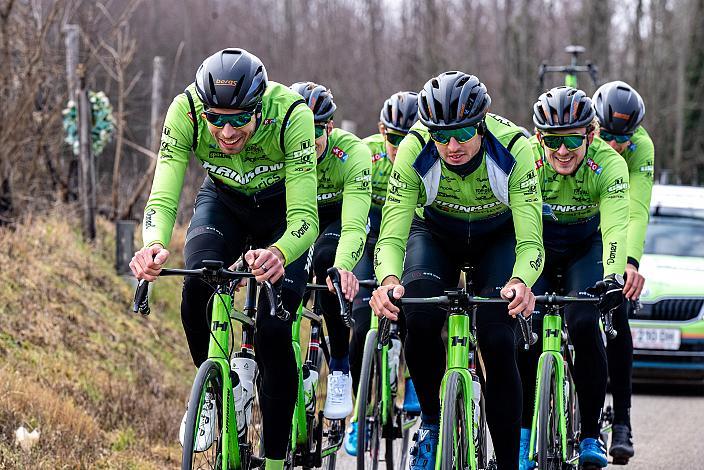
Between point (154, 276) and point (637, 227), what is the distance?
156 inches

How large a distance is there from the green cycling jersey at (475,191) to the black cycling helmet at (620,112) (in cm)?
221

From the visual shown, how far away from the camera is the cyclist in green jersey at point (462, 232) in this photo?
17.8 ft

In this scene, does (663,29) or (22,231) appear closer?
(22,231)

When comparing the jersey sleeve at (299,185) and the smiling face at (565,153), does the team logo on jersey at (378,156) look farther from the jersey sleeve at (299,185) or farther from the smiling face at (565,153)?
the jersey sleeve at (299,185)

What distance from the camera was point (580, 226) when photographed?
7074mm

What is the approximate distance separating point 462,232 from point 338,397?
1.65 metres

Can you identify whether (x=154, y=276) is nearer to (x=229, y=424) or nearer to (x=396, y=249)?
(x=229, y=424)

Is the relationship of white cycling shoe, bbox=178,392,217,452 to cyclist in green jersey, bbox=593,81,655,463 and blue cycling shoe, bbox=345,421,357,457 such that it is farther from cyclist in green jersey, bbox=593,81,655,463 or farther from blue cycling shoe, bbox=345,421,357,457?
cyclist in green jersey, bbox=593,81,655,463

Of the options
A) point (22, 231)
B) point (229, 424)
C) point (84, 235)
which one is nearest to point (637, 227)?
point (229, 424)

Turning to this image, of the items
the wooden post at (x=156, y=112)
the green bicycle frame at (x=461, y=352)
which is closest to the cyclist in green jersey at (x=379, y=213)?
the green bicycle frame at (x=461, y=352)

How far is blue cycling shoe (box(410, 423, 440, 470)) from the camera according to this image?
553cm

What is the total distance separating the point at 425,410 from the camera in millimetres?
5824

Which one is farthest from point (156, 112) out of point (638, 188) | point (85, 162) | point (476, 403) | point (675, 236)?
point (476, 403)

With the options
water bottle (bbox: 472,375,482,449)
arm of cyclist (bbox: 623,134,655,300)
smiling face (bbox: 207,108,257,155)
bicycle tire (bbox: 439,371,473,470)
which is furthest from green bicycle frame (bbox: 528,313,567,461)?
smiling face (bbox: 207,108,257,155)
